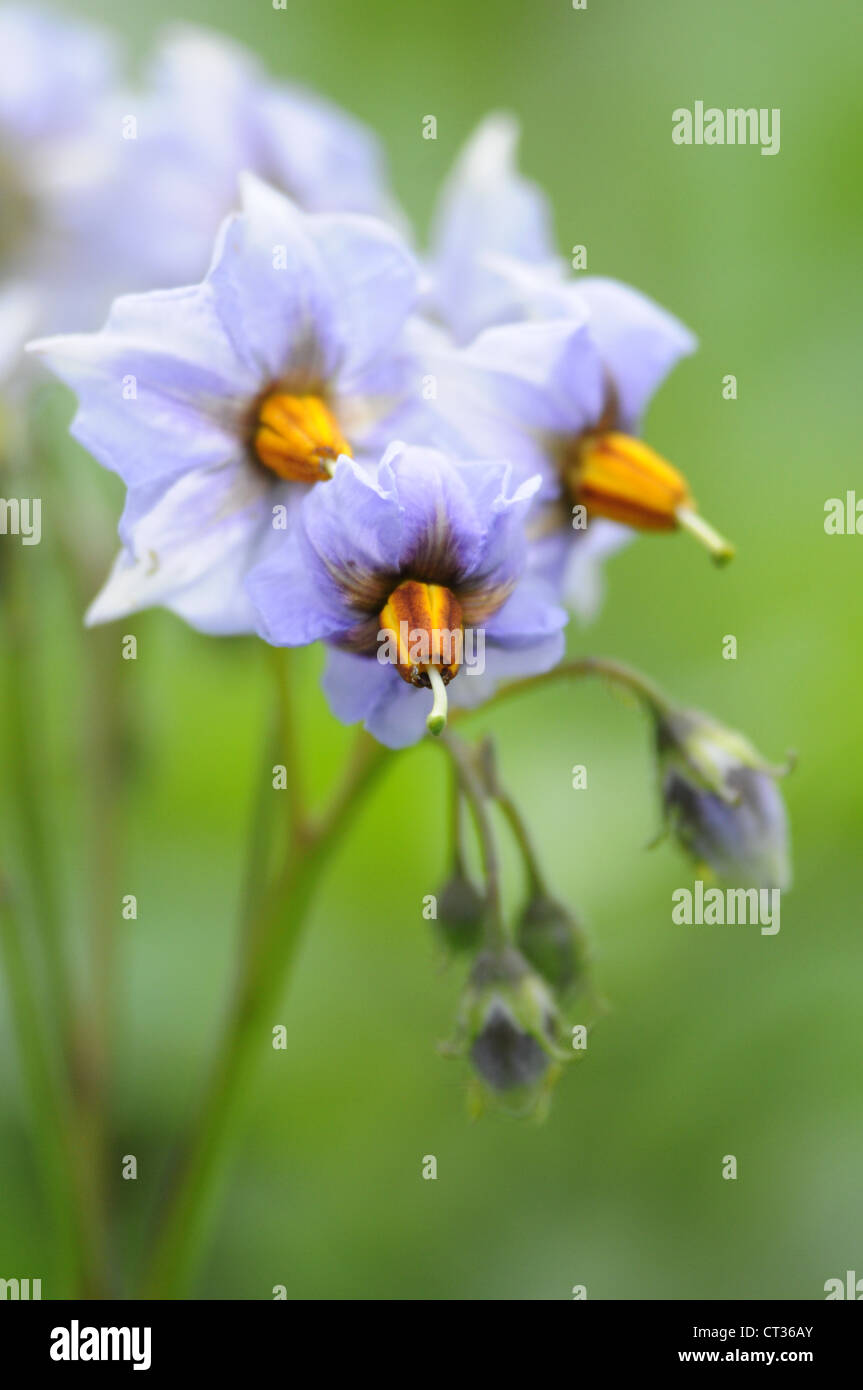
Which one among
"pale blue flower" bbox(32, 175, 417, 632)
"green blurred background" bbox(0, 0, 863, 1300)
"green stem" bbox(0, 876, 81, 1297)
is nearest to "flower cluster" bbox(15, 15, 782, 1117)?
"pale blue flower" bbox(32, 175, 417, 632)

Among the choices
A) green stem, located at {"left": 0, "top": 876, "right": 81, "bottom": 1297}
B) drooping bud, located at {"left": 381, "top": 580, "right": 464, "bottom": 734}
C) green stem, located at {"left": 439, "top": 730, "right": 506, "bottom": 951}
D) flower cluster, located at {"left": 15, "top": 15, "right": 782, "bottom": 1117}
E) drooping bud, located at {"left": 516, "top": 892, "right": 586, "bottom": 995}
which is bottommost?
green stem, located at {"left": 0, "top": 876, "right": 81, "bottom": 1297}

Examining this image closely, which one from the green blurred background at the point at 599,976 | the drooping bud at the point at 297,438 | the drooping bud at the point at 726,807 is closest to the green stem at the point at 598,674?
the drooping bud at the point at 726,807

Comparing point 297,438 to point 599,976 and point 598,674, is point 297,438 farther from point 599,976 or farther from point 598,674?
point 599,976

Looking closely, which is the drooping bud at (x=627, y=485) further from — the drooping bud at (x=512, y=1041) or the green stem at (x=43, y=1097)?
the green stem at (x=43, y=1097)

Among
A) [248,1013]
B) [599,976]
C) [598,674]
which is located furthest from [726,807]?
[599,976]

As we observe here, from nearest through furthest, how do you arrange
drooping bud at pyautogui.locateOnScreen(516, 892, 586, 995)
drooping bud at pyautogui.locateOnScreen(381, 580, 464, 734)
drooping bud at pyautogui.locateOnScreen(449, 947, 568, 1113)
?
drooping bud at pyautogui.locateOnScreen(381, 580, 464, 734) → drooping bud at pyautogui.locateOnScreen(449, 947, 568, 1113) → drooping bud at pyautogui.locateOnScreen(516, 892, 586, 995)

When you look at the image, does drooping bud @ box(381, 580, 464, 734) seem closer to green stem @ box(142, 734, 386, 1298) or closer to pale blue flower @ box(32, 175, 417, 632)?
pale blue flower @ box(32, 175, 417, 632)
